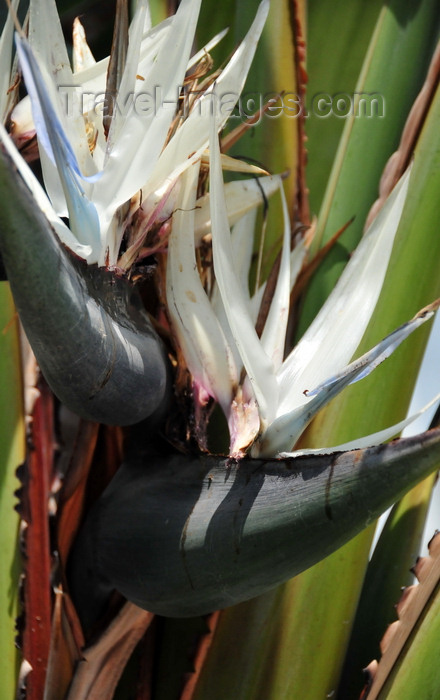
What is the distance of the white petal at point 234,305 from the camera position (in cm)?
43

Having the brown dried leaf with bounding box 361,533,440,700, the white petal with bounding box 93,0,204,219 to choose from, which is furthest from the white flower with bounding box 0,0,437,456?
the brown dried leaf with bounding box 361,533,440,700

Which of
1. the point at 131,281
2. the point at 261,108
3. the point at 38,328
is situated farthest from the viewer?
the point at 261,108

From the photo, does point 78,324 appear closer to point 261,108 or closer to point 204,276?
point 204,276

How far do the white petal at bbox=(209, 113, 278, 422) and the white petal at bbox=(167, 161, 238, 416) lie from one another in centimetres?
4

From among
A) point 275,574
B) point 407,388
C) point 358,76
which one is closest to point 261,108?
point 358,76

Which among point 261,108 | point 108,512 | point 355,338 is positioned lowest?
point 108,512

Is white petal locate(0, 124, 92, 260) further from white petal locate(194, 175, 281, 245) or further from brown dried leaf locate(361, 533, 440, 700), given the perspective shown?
brown dried leaf locate(361, 533, 440, 700)

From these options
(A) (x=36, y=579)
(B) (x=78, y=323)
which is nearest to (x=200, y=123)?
(B) (x=78, y=323)

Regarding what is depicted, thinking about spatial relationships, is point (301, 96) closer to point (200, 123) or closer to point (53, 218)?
point (200, 123)

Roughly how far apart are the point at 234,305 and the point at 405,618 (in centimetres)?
23

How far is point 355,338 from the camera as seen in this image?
0.48 m

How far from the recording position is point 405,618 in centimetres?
50

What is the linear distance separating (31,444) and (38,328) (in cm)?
17

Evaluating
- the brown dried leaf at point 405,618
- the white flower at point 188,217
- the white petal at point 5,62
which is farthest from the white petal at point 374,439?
the white petal at point 5,62
